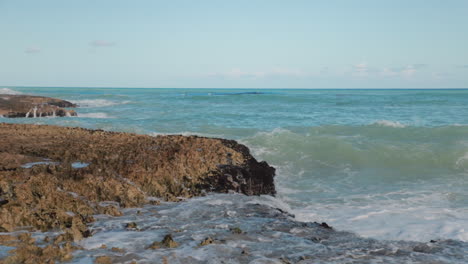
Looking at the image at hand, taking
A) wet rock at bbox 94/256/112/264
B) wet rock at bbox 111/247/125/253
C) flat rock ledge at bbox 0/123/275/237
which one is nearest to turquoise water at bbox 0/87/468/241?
flat rock ledge at bbox 0/123/275/237

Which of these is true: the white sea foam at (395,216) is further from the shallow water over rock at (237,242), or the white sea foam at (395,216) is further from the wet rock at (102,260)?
the wet rock at (102,260)

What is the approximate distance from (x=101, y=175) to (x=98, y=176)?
12 cm

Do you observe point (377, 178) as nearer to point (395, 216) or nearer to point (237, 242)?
point (395, 216)

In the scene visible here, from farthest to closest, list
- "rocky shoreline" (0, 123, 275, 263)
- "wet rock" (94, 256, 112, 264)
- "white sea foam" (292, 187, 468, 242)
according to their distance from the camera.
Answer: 1. "white sea foam" (292, 187, 468, 242)
2. "rocky shoreline" (0, 123, 275, 263)
3. "wet rock" (94, 256, 112, 264)

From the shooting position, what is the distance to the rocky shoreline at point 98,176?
267 inches

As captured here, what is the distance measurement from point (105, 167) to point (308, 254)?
19.1 feet

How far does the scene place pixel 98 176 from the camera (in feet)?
29.2

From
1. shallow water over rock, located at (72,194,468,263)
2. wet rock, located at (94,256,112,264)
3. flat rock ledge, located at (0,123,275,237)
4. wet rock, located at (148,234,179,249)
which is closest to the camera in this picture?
wet rock, located at (94,256,112,264)

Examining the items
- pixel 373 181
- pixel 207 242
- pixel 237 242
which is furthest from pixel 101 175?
pixel 373 181

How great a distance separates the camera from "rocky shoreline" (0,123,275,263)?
678 cm

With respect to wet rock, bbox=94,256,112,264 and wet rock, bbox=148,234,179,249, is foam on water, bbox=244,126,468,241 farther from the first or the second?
wet rock, bbox=94,256,112,264

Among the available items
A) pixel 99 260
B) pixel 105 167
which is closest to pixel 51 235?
pixel 99 260

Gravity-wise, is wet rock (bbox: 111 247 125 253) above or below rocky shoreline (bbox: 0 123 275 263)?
below

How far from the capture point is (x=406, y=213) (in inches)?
372
